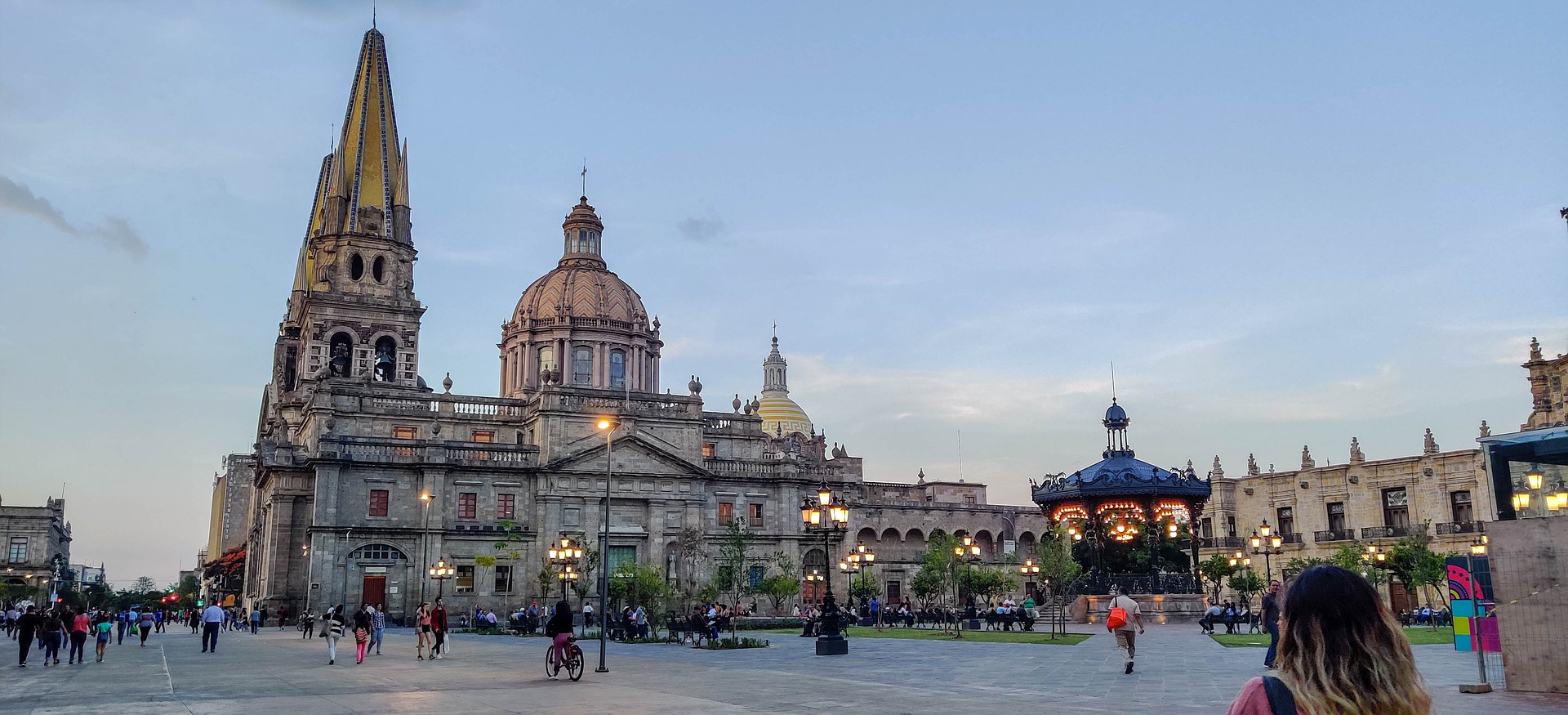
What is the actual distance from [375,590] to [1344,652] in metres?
54.9

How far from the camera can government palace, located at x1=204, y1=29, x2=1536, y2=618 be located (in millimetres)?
55094

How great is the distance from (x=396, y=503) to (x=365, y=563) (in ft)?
10.3

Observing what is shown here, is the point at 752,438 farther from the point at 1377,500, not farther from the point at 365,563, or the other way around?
the point at 1377,500

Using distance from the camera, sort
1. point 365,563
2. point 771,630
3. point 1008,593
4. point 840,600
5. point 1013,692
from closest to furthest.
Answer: point 1013,692, point 771,630, point 365,563, point 840,600, point 1008,593

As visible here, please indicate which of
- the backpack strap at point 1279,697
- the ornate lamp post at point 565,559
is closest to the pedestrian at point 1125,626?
the backpack strap at point 1279,697

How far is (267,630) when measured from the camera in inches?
2031

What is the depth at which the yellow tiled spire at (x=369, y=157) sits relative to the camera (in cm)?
6700

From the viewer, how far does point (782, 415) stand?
4444 inches

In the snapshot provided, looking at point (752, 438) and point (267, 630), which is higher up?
point (752, 438)

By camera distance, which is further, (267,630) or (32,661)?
(267,630)

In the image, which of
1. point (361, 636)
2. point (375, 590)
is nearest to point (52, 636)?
point (361, 636)

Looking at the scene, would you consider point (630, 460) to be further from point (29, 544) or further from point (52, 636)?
point (29, 544)

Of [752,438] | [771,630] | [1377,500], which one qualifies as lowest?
[771,630]

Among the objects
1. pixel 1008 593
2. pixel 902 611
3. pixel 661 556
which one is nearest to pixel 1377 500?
pixel 1008 593
